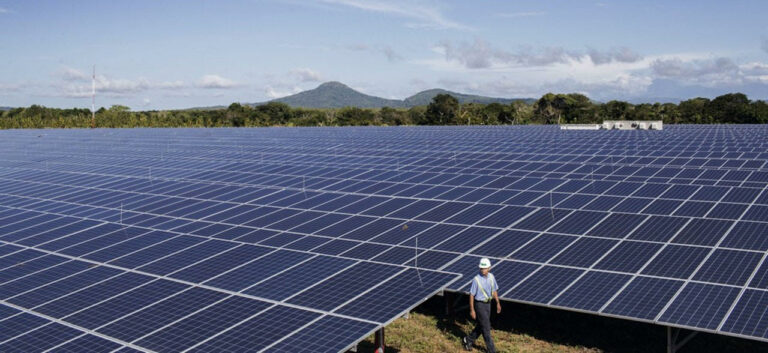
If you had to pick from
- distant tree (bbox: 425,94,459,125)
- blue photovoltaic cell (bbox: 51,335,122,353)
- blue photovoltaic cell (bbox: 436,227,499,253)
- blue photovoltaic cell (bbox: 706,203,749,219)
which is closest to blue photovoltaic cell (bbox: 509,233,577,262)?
blue photovoltaic cell (bbox: 436,227,499,253)

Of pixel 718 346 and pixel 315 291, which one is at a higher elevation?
pixel 315 291

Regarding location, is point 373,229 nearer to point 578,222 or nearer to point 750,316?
point 578,222

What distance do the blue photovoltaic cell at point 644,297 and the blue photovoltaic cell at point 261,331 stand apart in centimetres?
615

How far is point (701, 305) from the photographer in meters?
12.1

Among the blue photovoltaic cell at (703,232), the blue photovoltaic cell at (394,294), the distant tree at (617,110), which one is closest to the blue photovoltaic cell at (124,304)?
the blue photovoltaic cell at (394,294)

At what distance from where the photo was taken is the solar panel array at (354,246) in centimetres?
1130

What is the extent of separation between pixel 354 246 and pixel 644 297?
23.7 ft

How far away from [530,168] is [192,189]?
1488 cm

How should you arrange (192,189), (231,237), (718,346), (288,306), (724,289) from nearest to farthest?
1. (288,306)
2. (724,289)
3. (718,346)
4. (231,237)
5. (192,189)

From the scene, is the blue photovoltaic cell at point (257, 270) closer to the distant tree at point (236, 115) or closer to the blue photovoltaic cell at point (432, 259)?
→ the blue photovoltaic cell at point (432, 259)

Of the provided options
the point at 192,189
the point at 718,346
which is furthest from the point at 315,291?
the point at 192,189

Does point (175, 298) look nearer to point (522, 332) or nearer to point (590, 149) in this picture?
point (522, 332)

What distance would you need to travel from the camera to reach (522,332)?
1534 centimetres

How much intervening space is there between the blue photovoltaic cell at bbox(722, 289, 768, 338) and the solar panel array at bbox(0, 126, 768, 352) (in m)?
0.04
